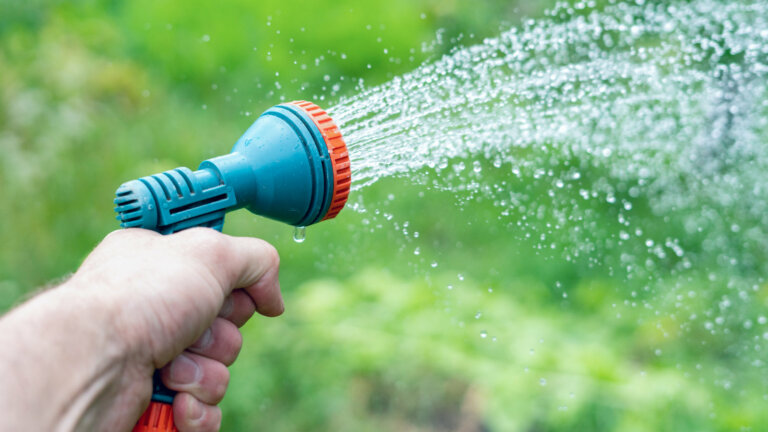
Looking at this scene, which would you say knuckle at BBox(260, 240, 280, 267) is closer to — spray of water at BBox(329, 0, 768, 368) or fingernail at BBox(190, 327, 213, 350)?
fingernail at BBox(190, 327, 213, 350)

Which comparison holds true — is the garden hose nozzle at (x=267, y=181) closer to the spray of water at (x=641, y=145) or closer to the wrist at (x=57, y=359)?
the wrist at (x=57, y=359)

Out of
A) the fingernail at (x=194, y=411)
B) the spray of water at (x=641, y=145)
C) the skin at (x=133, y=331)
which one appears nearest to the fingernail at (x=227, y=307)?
the skin at (x=133, y=331)

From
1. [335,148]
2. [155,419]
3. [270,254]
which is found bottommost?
[155,419]

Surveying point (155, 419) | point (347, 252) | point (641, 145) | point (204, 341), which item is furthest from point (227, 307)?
point (641, 145)

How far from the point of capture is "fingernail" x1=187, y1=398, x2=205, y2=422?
0.94 m

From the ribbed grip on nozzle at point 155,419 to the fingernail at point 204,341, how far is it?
8 cm

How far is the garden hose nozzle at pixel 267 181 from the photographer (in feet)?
3.05

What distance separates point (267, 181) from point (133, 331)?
0.92 feet

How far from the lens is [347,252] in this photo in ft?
7.63

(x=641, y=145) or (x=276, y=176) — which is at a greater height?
(x=641, y=145)

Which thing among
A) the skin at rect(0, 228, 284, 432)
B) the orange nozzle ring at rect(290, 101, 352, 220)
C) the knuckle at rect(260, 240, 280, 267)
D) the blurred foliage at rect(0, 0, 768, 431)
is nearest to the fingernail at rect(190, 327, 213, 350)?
the skin at rect(0, 228, 284, 432)

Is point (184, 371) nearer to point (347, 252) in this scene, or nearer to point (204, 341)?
point (204, 341)

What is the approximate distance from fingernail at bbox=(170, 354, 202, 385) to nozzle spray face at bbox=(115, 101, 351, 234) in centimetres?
17

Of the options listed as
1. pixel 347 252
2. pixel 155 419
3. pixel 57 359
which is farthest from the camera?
pixel 347 252
